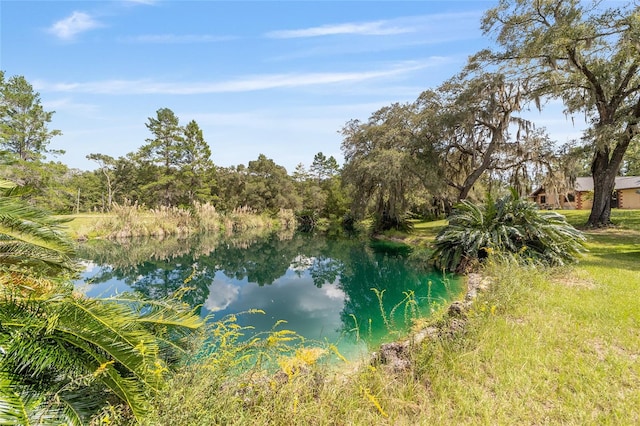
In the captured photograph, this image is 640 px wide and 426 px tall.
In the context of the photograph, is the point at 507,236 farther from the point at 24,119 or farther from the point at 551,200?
the point at 551,200

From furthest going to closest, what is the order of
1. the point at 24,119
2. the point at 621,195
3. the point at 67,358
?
the point at 621,195
the point at 24,119
the point at 67,358

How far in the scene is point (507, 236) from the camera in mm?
6773

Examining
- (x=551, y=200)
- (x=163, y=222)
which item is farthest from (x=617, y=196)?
(x=163, y=222)

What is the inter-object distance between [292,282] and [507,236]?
18.3 ft

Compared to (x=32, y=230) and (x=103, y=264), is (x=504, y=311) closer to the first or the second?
(x=32, y=230)

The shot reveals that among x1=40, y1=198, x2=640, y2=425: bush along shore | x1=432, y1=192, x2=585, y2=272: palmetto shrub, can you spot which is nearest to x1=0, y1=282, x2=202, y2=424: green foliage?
x1=40, y1=198, x2=640, y2=425: bush along shore

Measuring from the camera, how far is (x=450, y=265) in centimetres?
771

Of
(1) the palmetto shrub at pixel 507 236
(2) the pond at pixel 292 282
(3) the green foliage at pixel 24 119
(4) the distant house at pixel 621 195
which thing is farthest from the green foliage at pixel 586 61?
(3) the green foliage at pixel 24 119

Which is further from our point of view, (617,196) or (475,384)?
(617,196)

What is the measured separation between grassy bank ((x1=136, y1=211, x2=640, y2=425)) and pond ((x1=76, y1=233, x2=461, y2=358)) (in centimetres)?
74

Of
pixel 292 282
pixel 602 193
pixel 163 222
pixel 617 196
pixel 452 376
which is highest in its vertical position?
pixel 602 193

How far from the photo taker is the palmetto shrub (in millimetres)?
6488

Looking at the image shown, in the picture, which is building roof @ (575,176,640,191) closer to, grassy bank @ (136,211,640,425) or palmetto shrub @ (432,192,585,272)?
palmetto shrub @ (432,192,585,272)

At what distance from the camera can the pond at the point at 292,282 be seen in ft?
17.2
